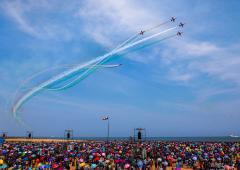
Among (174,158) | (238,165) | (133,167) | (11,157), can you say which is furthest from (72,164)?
(238,165)

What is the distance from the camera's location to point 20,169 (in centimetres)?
2583

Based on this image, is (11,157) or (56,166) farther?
(11,157)

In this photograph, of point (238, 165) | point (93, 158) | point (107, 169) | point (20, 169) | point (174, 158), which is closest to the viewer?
point (20, 169)

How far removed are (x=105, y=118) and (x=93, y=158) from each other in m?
15.9

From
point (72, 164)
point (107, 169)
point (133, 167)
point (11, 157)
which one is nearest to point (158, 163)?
point (133, 167)

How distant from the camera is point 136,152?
1590 inches

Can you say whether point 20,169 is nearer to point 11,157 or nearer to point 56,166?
point 56,166

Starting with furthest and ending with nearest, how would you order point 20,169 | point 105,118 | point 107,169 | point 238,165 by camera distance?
point 105,118 < point 238,165 < point 107,169 < point 20,169

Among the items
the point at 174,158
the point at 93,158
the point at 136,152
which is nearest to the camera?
the point at 93,158

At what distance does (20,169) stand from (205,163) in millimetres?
18179

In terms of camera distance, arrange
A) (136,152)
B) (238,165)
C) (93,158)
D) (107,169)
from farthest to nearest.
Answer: (136,152) < (93,158) < (238,165) < (107,169)

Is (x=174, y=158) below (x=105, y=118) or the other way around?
below

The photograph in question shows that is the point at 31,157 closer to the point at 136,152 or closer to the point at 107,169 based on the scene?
the point at 107,169

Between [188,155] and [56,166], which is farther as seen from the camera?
[188,155]
